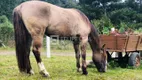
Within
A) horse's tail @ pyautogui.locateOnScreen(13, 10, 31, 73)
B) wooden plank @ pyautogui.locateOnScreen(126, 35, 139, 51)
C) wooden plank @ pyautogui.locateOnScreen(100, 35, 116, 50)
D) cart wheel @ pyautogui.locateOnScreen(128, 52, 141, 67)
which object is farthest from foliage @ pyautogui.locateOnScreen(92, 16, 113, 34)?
horse's tail @ pyautogui.locateOnScreen(13, 10, 31, 73)

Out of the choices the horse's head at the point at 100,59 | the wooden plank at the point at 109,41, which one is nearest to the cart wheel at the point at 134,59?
the wooden plank at the point at 109,41

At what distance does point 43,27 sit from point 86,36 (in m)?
1.43

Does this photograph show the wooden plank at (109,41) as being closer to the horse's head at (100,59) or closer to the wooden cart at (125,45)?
the wooden cart at (125,45)

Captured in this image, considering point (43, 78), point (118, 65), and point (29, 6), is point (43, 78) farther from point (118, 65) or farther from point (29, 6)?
point (118, 65)

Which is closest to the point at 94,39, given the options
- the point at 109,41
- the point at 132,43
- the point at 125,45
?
the point at 109,41

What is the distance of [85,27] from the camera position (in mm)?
6812

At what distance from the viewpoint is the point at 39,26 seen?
5.73 metres

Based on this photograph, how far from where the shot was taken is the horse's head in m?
7.23

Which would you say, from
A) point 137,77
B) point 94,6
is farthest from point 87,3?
→ point 137,77

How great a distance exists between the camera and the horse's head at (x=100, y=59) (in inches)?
285

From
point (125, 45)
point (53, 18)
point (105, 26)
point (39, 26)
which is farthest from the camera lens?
point (105, 26)

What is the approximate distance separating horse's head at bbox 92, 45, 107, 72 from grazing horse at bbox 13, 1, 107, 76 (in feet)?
2.26

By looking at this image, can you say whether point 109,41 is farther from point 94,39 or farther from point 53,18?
point 53,18

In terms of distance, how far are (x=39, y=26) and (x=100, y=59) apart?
7.64ft
